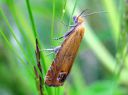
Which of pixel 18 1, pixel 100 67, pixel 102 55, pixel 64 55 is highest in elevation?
pixel 64 55

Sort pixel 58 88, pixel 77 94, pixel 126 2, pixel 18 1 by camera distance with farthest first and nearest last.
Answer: pixel 18 1 → pixel 77 94 → pixel 126 2 → pixel 58 88

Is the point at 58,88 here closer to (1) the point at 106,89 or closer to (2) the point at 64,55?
(2) the point at 64,55

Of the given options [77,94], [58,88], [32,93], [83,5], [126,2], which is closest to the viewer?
[58,88]

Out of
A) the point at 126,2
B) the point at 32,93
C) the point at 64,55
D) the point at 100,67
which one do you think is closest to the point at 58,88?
the point at 64,55

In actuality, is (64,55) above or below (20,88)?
above
